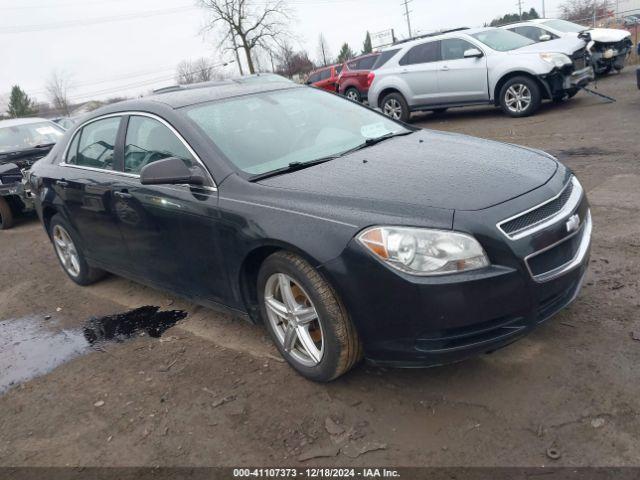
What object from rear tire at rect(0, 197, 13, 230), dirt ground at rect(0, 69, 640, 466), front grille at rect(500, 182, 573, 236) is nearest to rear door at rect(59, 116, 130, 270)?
dirt ground at rect(0, 69, 640, 466)

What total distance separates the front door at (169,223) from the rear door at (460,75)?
8478 millimetres

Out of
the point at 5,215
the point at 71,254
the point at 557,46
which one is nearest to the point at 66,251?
the point at 71,254

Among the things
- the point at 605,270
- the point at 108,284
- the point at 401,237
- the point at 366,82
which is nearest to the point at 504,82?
the point at 366,82

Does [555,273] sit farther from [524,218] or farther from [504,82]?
[504,82]

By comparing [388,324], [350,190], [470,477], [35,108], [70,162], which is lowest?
[470,477]

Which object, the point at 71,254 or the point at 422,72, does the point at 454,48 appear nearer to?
the point at 422,72

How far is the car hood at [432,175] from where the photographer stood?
2.71 m

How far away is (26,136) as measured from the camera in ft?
30.2

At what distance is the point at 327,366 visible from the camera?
117 inches

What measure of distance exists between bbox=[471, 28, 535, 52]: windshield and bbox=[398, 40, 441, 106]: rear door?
3.06ft

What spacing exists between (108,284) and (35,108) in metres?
67.9

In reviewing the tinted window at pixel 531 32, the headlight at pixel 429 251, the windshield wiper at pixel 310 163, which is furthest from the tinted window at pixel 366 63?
the headlight at pixel 429 251

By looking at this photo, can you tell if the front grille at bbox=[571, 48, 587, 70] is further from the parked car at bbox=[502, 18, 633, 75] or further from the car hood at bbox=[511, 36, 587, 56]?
the parked car at bbox=[502, 18, 633, 75]

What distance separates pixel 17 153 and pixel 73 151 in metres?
4.58
